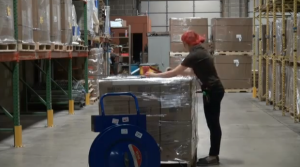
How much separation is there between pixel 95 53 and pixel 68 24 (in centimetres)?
317

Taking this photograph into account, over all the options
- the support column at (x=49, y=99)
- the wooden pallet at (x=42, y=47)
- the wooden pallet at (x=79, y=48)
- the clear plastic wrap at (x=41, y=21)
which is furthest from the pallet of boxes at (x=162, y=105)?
the wooden pallet at (x=79, y=48)

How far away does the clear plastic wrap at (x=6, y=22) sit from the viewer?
6.00m

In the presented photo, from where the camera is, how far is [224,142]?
709 cm

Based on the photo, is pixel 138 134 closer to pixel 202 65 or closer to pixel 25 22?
pixel 202 65

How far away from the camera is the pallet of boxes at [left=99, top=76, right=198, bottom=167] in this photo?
195 inches

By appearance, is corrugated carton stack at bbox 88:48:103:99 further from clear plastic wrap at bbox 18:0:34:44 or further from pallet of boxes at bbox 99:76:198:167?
pallet of boxes at bbox 99:76:198:167

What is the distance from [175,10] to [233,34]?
952 centimetres


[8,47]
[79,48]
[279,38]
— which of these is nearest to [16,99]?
[8,47]

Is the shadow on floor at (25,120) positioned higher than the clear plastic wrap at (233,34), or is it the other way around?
the clear plastic wrap at (233,34)

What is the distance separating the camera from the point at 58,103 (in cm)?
1097

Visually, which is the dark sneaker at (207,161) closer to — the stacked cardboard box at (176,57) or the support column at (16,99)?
the support column at (16,99)

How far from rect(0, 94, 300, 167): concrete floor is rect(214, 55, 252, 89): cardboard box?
499 cm

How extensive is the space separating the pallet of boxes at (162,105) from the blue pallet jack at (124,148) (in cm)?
109

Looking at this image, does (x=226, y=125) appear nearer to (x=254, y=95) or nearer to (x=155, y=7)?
(x=254, y=95)
